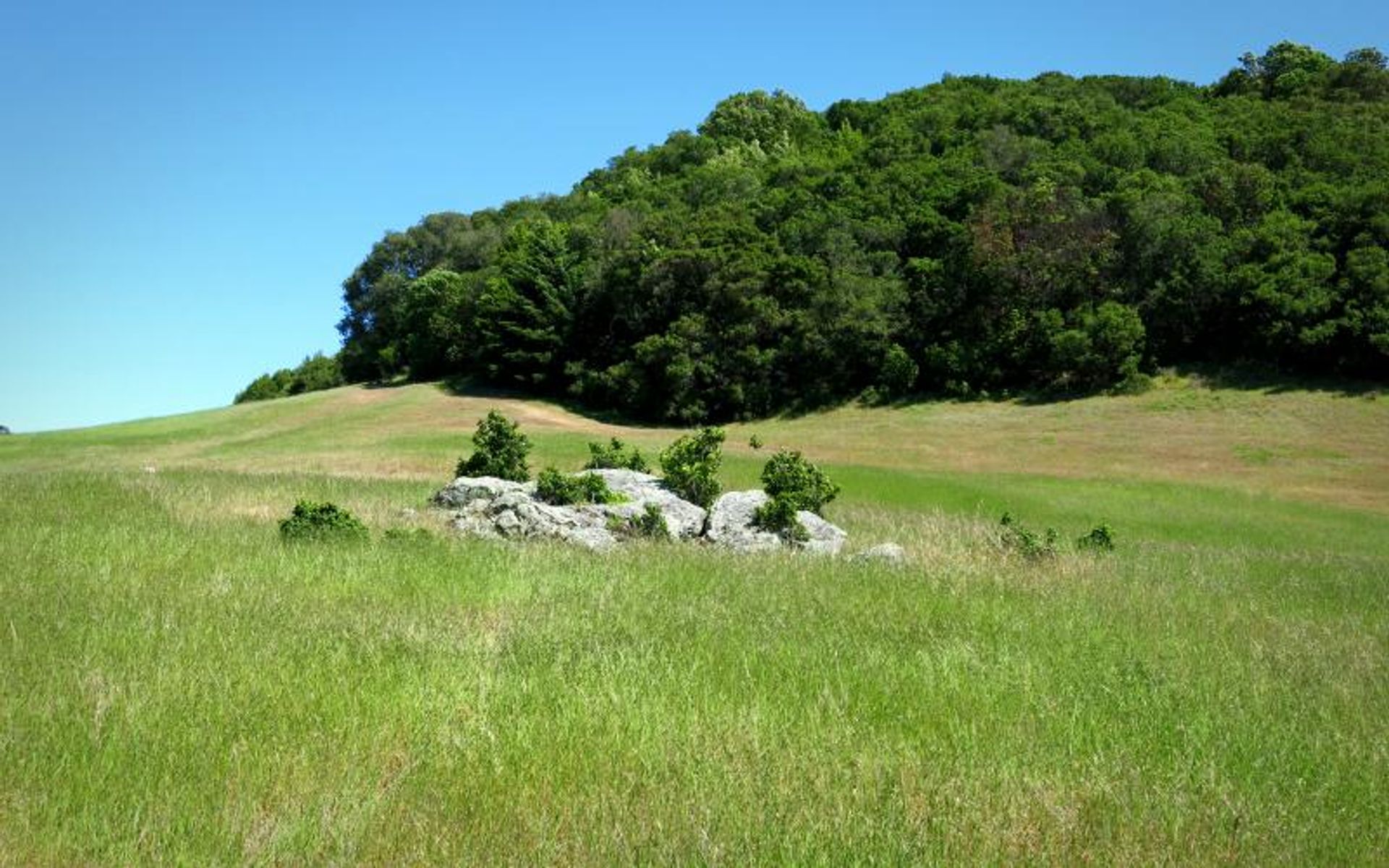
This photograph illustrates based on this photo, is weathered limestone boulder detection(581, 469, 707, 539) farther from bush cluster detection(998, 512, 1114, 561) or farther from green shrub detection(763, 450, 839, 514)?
bush cluster detection(998, 512, 1114, 561)

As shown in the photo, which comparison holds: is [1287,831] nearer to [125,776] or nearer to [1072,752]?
[1072,752]

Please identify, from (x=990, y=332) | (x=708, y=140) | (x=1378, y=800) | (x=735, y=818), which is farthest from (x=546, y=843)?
(x=708, y=140)

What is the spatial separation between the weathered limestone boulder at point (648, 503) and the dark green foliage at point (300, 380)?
8332 cm

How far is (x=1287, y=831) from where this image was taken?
5.21m

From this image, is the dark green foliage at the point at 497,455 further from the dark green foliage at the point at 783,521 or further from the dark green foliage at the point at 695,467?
the dark green foliage at the point at 783,521

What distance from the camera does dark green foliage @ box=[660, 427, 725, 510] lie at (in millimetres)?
21812

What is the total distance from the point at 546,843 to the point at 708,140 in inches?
4884

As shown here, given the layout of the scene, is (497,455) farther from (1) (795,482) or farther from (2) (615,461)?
(1) (795,482)

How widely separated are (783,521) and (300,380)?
96.1 meters

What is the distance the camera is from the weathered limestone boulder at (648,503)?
725 inches

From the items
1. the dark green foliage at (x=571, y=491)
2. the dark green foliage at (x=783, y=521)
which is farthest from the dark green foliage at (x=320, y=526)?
the dark green foliage at (x=783, y=521)

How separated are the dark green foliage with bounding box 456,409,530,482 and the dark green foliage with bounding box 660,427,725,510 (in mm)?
4303

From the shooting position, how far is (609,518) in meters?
17.9

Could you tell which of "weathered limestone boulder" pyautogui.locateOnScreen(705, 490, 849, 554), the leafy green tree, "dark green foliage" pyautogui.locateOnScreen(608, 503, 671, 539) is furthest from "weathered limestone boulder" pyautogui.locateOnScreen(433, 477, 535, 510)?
the leafy green tree
